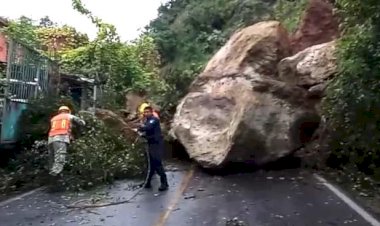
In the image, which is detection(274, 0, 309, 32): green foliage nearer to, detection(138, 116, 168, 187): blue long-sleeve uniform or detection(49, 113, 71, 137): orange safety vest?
detection(138, 116, 168, 187): blue long-sleeve uniform

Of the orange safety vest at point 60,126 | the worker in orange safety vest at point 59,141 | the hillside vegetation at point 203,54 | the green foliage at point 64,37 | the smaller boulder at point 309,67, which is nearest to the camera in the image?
the hillside vegetation at point 203,54

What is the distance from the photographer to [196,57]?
3494cm

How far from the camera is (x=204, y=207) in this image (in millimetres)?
10258

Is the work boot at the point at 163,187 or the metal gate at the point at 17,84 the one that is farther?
the metal gate at the point at 17,84

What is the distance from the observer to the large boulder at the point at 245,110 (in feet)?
50.3

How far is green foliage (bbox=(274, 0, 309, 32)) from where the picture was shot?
24219 millimetres

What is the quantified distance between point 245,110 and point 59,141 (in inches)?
184

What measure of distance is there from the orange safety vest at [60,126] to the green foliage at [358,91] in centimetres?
578

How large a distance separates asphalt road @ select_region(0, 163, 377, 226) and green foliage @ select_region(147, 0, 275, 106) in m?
20.6

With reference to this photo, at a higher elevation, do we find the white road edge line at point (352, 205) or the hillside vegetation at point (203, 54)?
the hillside vegetation at point (203, 54)

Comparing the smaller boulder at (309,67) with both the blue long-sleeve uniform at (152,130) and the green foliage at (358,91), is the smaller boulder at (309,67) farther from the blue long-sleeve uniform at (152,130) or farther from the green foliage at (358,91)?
the blue long-sleeve uniform at (152,130)

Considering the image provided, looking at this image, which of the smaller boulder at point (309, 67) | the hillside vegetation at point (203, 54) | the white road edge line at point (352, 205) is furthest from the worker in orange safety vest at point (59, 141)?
the smaller boulder at point (309, 67)

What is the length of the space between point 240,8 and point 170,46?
5284mm

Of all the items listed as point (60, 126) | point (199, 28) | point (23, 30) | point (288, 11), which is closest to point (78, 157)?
point (60, 126)
